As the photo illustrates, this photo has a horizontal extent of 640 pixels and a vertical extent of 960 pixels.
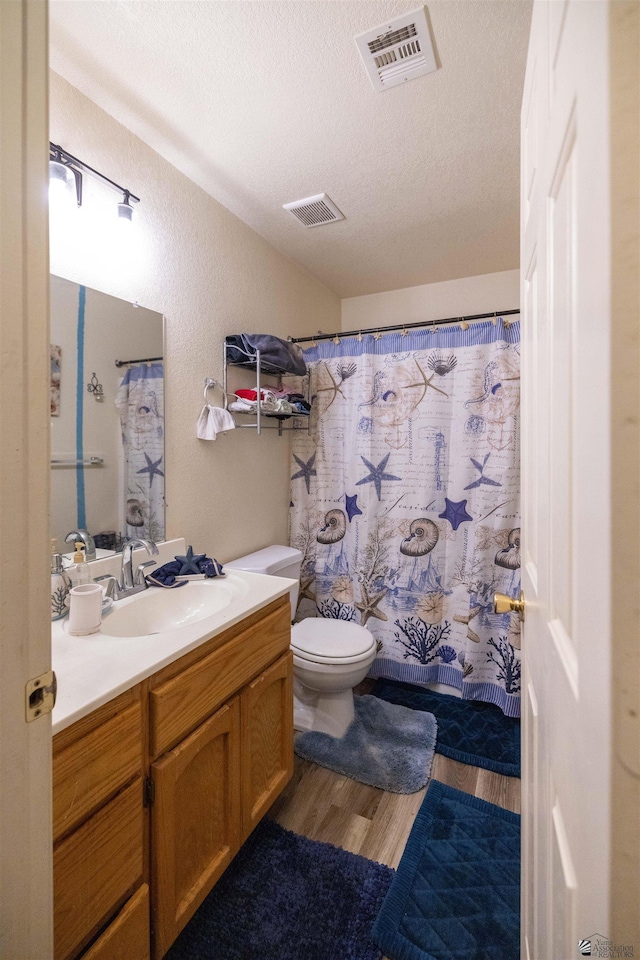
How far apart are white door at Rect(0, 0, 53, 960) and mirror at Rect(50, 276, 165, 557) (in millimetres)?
849

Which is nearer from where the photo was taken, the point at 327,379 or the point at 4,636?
the point at 4,636

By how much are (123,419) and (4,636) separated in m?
1.11

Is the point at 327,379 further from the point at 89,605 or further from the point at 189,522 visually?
the point at 89,605

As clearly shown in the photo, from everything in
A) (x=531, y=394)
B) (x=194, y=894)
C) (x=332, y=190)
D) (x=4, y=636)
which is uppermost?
(x=332, y=190)

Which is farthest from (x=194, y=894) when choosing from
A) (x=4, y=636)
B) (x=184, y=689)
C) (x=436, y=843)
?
(x=4, y=636)

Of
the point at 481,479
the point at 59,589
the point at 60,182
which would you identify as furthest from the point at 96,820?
the point at 481,479

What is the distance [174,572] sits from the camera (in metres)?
1.50

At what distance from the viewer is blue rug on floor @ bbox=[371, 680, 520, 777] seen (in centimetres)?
172

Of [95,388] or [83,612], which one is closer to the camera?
[83,612]

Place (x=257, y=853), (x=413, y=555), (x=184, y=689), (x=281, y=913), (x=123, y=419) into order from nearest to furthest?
(x=184, y=689) < (x=281, y=913) < (x=257, y=853) < (x=123, y=419) < (x=413, y=555)

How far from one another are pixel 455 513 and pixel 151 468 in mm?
1451

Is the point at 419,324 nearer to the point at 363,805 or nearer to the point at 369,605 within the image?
the point at 369,605

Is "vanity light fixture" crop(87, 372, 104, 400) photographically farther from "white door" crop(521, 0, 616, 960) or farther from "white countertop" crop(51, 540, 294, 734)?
"white door" crop(521, 0, 616, 960)

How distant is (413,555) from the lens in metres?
2.20
